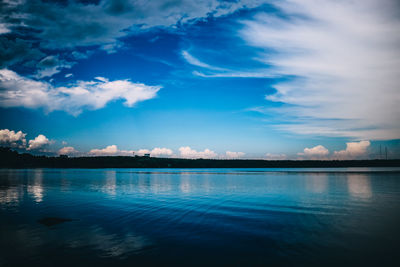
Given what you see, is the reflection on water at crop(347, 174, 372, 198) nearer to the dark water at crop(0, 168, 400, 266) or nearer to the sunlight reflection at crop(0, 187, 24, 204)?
the dark water at crop(0, 168, 400, 266)

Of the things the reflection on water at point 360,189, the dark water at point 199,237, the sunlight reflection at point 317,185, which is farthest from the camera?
the sunlight reflection at point 317,185

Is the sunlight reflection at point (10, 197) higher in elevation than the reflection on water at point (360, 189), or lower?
higher

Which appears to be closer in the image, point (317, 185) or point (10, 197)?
point (10, 197)

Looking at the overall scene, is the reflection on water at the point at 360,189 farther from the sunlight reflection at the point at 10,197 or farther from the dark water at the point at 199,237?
the sunlight reflection at the point at 10,197

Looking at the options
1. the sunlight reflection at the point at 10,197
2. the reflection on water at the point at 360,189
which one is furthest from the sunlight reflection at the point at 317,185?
the sunlight reflection at the point at 10,197

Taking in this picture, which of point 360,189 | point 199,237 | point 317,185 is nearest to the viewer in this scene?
point 199,237

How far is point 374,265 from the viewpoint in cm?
966

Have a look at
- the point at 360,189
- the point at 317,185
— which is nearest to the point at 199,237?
the point at 360,189

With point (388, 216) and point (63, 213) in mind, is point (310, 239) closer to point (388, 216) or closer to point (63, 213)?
point (388, 216)

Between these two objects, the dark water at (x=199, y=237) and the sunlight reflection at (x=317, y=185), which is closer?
the dark water at (x=199, y=237)

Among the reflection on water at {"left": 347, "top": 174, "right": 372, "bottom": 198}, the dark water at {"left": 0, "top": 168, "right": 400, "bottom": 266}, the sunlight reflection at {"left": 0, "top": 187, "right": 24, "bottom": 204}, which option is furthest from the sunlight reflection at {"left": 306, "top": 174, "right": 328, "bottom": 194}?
the sunlight reflection at {"left": 0, "top": 187, "right": 24, "bottom": 204}

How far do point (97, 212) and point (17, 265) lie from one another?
445 inches

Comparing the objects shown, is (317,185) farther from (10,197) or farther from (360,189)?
(10,197)

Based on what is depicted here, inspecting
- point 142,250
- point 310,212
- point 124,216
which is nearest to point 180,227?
point 142,250
